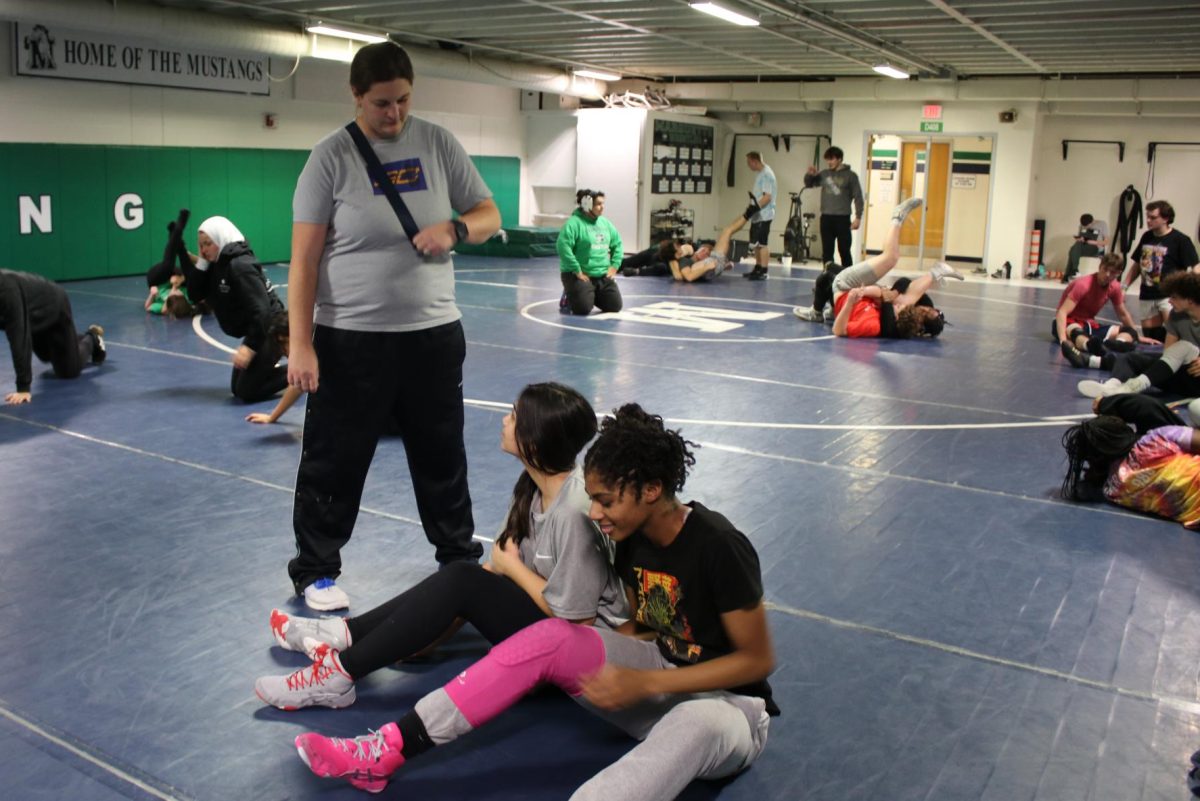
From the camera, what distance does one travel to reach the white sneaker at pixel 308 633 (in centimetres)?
347

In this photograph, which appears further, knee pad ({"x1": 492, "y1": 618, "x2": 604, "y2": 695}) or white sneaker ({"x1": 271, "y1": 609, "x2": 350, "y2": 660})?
white sneaker ({"x1": 271, "y1": 609, "x2": 350, "y2": 660})

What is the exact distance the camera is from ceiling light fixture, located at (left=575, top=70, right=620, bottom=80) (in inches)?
771

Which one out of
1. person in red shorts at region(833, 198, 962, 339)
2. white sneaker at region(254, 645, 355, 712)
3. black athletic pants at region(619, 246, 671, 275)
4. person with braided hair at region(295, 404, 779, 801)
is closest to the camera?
person with braided hair at region(295, 404, 779, 801)

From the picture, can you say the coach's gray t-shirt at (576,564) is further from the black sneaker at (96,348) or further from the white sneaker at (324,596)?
the black sneaker at (96,348)

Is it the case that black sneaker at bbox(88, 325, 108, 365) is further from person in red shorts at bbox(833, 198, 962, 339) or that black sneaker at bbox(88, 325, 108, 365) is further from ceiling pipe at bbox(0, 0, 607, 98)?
person in red shorts at bbox(833, 198, 962, 339)

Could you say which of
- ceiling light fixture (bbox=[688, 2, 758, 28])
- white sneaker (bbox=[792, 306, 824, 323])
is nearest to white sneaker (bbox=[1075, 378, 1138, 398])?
white sneaker (bbox=[792, 306, 824, 323])

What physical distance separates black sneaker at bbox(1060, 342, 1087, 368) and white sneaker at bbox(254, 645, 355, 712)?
803 cm

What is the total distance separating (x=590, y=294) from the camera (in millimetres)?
11914

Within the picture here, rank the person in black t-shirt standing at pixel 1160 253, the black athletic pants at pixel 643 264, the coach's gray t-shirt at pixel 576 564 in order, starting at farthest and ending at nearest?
the black athletic pants at pixel 643 264 < the person in black t-shirt standing at pixel 1160 253 < the coach's gray t-shirt at pixel 576 564

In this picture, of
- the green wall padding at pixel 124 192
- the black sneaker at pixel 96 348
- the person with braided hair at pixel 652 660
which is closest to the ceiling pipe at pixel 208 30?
the green wall padding at pixel 124 192

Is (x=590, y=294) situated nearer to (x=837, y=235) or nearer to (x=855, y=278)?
(x=855, y=278)

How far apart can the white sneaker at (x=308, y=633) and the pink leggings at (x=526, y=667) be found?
714 mm

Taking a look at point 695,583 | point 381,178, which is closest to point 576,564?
point 695,583

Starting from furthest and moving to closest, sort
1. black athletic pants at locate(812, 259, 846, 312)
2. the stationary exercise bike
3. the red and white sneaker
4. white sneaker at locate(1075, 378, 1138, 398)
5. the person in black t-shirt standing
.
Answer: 1. the stationary exercise bike
2. black athletic pants at locate(812, 259, 846, 312)
3. the person in black t-shirt standing
4. white sneaker at locate(1075, 378, 1138, 398)
5. the red and white sneaker
